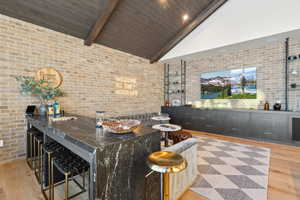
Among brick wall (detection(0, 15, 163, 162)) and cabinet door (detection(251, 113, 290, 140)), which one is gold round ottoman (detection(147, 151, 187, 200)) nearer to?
brick wall (detection(0, 15, 163, 162))

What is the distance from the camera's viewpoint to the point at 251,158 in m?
2.93

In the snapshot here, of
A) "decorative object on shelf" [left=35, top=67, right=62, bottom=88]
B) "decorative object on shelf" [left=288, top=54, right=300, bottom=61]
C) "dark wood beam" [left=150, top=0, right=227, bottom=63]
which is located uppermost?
"dark wood beam" [left=150, top=0, right=227, bottom=63]

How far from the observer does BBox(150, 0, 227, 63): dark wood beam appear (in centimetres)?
411

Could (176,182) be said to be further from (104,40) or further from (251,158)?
(104,40)

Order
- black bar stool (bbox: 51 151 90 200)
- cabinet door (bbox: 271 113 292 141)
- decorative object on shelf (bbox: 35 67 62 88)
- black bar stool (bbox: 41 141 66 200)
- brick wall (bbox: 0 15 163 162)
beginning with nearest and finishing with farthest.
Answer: black bar stool (bbox: 51 151 90 200) → black bar stool (bbox: 41 141 66 200) → brick wall (bbox: 0 15 163 162) → decorative object on shelf (bbox: 35 67 62 88) → cabinet door (bbox: 271 113 292 141)

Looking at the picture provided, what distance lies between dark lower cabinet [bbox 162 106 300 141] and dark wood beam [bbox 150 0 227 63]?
8.25 ft

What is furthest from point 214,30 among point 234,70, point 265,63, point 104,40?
point 104,40

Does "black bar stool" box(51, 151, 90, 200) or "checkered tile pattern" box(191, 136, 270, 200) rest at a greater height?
"black bar stool" box(51, 151, 90, 200)

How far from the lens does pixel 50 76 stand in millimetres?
3332

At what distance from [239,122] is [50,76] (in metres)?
5.74

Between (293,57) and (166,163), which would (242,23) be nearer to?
(293,57)

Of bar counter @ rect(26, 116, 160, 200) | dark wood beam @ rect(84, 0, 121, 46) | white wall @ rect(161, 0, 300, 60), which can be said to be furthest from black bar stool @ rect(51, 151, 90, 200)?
white wall @ rect(161, 0, 300, 60)

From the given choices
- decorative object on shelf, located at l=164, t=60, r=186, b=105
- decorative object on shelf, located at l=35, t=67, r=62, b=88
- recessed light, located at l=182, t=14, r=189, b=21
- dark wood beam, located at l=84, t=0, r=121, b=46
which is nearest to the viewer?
dark wood beam, located at l=84, t=0, r=121, b=46

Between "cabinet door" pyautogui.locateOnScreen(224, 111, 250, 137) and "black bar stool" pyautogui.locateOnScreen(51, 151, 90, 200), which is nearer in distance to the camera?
"black bar stool" pyautogui.locateOnScreen(51, 151, 90, 200)
